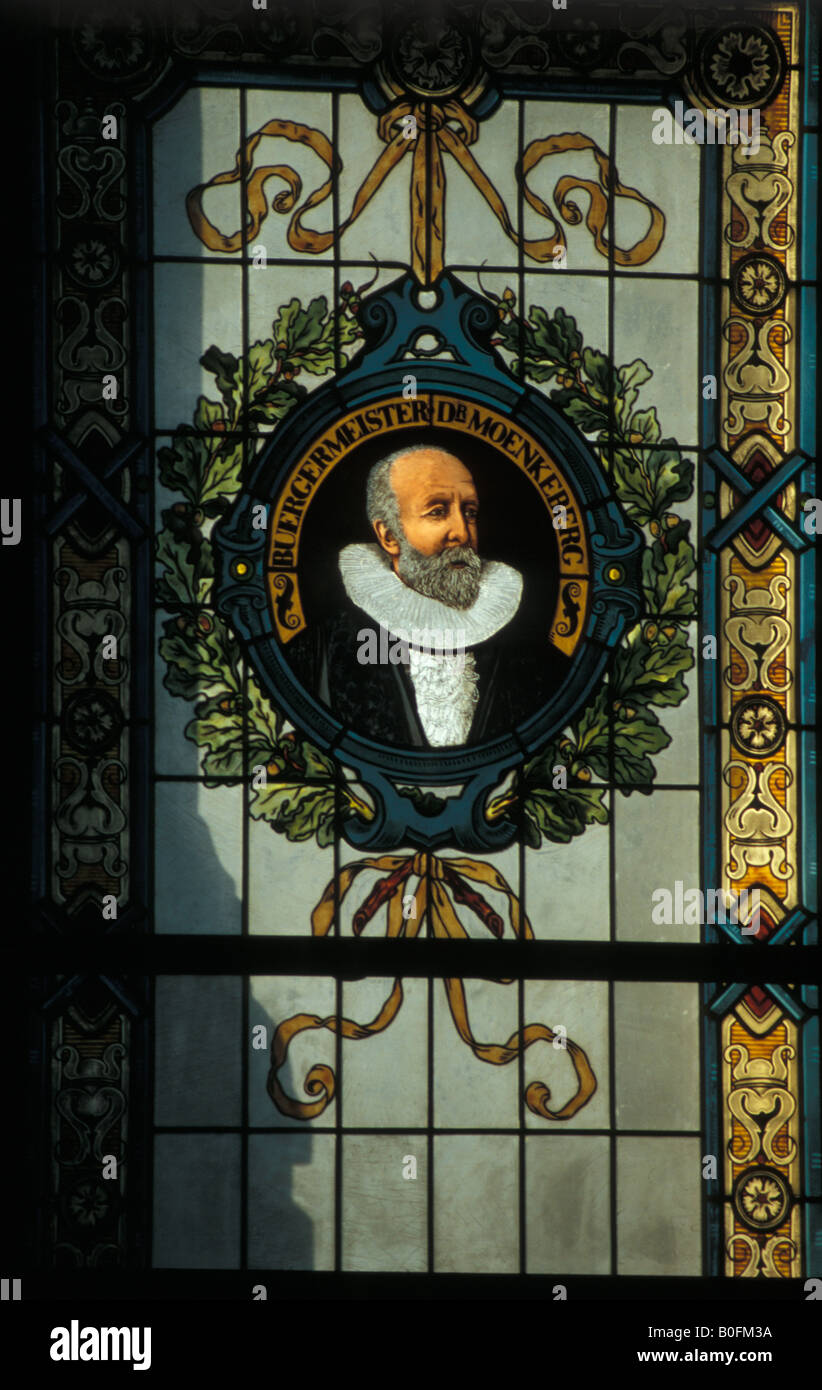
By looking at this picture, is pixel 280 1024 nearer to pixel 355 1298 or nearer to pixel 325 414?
pixel 355 1298

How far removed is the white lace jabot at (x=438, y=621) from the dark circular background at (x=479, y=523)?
0.04 metres

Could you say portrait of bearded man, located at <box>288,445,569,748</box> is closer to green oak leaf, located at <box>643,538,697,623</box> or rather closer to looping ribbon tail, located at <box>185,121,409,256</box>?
green oak leaf, located at <box>643,538,697,623</box>

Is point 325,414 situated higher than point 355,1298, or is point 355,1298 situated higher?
point 325,414

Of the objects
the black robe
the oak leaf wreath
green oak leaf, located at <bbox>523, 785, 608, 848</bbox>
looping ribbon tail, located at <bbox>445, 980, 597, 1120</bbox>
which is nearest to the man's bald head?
the black robe

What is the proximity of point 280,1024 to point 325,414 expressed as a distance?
178cm

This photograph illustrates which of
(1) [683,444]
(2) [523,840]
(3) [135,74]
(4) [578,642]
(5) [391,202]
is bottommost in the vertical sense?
(2) [523,840]

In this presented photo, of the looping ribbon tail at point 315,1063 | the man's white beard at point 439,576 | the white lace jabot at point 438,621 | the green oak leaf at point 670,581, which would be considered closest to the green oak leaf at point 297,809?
the white lace jabot at point 438,621

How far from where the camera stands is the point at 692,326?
6008mm

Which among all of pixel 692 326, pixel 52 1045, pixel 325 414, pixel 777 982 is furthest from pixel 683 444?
pixel 52 1045

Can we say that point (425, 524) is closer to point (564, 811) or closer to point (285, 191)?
point (564, 811)

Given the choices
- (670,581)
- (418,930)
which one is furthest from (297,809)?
(670,581)

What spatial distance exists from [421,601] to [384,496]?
330 millimetres

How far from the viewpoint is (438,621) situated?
595 centimetres

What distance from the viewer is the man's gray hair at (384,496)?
234 inches
